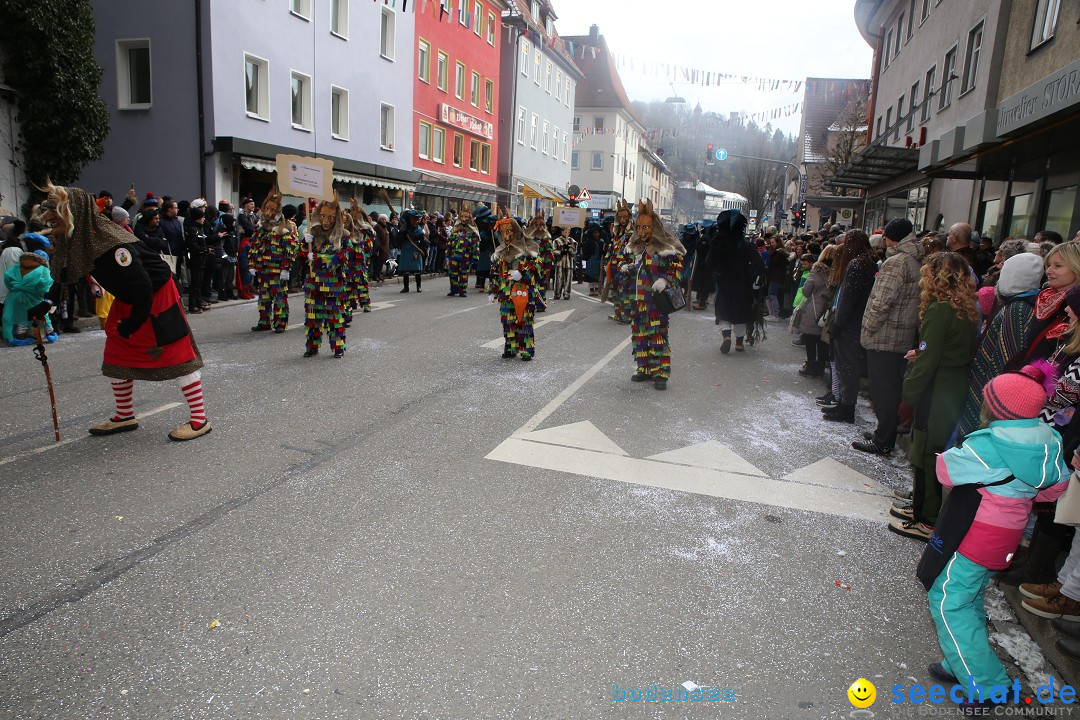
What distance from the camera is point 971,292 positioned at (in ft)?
15.0

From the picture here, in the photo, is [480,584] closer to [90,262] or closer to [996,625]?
[996,625]

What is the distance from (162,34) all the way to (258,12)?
2612mm

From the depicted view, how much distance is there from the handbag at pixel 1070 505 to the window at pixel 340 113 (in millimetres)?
24301

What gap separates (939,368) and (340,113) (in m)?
23.5

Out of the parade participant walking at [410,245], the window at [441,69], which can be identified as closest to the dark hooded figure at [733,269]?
the parade participant walking at [410,245]

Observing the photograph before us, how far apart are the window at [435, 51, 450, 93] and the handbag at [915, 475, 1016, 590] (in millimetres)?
31839

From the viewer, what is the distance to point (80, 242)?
16.6 ft

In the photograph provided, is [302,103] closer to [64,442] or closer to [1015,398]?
[64,442]

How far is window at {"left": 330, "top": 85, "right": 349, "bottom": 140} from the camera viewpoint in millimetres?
24406

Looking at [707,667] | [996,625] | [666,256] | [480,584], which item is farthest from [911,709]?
[666,256]

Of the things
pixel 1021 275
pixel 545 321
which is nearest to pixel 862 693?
pixel 1021 275

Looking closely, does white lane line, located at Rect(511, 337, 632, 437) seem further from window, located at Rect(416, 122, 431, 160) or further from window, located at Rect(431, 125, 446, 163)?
window, located at Rect(431, 125, 446, 163)

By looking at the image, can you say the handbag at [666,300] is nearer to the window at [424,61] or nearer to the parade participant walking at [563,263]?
the parade participant walking at [563,263]

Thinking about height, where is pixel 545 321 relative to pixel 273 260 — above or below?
below
